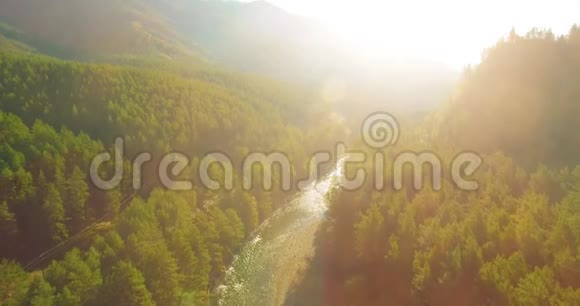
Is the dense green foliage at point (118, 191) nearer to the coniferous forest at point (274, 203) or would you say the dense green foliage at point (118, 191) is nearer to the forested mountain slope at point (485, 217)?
the coniferous forest at point (274, 203)

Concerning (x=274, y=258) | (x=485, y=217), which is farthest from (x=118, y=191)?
(x=485, y=217)

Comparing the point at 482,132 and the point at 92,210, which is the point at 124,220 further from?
the point at 482,132

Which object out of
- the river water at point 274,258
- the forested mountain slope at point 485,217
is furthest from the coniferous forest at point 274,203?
the river water at point 274,258

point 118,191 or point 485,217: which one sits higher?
point 118,191

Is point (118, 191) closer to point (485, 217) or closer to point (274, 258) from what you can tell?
point (274, 258)

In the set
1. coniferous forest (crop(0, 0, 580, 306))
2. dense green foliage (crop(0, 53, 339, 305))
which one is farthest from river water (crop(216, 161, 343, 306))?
dense green foliage (crop(0, 53, 339, 305))

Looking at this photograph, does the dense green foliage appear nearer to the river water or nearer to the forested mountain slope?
the river water
